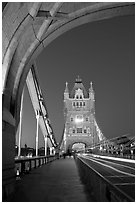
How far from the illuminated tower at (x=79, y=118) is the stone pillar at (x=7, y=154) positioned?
79.5 m

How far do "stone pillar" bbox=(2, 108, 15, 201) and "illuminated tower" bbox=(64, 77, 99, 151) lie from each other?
3130 inches

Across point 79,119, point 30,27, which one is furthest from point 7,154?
point 79,119

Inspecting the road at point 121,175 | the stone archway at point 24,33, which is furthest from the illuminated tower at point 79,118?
the stone archway at point 24,33

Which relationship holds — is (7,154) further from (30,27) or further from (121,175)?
(121,175)

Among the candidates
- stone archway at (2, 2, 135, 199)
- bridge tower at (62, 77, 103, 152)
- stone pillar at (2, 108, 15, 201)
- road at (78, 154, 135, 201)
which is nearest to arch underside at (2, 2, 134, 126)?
stone archway at (2, 2, 135, 199)

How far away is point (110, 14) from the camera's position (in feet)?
27.3

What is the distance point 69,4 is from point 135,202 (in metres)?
5.87

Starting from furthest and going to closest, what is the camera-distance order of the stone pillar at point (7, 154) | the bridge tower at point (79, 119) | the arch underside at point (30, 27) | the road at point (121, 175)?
the bridge tower at point (79, 119)
the arch underside at point (30, 27)
the stone pillar at point (7, 154)
the road at point (121, 175)

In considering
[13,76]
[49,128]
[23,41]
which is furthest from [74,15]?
[49,128]

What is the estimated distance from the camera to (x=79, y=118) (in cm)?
9231

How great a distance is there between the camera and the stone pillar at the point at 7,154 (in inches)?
217

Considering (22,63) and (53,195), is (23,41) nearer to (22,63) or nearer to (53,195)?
(22,63)

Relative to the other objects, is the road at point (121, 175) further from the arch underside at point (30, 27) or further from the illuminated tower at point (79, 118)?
the illuminated tower at point (79, 118)

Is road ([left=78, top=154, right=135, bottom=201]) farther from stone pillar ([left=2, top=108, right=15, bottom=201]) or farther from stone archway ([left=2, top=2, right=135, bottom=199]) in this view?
stone archway ([left=2, top=2, right=135, bottom=199])
